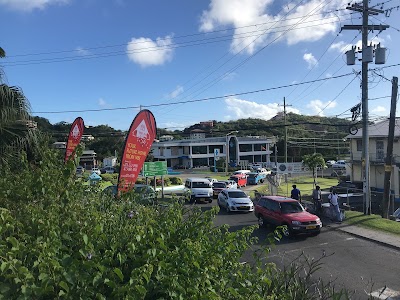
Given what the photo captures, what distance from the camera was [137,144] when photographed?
31.8ft

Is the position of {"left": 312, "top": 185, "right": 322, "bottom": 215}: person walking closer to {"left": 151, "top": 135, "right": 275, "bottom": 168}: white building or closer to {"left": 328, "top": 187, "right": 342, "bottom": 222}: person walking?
{"left": 328, "top": 187, "right": 342, "bottom": 222}: person walking

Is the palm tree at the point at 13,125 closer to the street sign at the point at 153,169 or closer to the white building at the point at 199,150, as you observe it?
the street sign at the point at 153,169

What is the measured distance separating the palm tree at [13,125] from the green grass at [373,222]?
47.5 ft

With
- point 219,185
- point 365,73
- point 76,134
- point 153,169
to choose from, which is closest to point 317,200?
point 365,73

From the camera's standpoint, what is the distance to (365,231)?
52.7 feet

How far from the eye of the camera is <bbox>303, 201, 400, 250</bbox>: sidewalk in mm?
13925

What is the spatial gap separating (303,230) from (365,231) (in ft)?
11.1

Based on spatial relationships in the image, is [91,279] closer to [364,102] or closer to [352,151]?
[364,102]

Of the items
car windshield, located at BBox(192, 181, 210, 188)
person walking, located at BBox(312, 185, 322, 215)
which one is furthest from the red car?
car windshield, located at BBox(192, 181, 210, 188)

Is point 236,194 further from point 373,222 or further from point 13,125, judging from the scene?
point 13,125

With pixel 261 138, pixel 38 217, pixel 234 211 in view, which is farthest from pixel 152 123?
pixel 261 138

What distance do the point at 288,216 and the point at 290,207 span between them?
0.93m

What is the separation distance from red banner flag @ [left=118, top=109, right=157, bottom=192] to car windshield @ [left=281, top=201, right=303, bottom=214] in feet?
27.0

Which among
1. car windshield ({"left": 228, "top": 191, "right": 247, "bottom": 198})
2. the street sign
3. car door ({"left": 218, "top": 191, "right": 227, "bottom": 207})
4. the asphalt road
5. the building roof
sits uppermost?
the building roof
